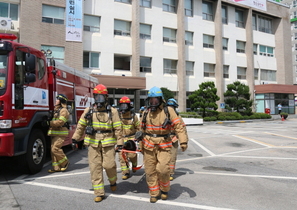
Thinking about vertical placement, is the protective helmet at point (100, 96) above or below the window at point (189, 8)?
below

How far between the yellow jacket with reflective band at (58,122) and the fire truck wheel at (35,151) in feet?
0.91

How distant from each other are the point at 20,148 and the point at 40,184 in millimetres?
893

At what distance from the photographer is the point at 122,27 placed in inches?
982

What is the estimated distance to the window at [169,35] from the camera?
1082 inches

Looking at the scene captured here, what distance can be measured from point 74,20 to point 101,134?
19.0m

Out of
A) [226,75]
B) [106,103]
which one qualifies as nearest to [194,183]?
[106,103]

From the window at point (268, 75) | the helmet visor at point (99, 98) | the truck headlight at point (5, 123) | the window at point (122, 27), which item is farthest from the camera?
the window at point (268, 75)

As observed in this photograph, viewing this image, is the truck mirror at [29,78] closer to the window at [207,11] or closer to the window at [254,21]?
the window at [207,11]

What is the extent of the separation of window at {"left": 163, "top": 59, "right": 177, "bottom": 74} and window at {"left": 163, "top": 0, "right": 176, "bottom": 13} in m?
5.55

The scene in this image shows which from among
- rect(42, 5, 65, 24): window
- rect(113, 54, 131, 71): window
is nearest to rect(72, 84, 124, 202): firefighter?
rect(42, 5, 65, 24): window

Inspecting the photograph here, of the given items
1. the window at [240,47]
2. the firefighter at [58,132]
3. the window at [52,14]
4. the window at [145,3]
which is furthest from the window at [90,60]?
the window at [240,47]

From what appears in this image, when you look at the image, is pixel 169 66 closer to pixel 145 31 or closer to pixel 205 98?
pixel 145 31

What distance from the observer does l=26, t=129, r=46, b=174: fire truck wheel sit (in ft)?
19.3

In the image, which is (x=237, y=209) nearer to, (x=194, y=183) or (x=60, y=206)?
(x=194, y=183)
